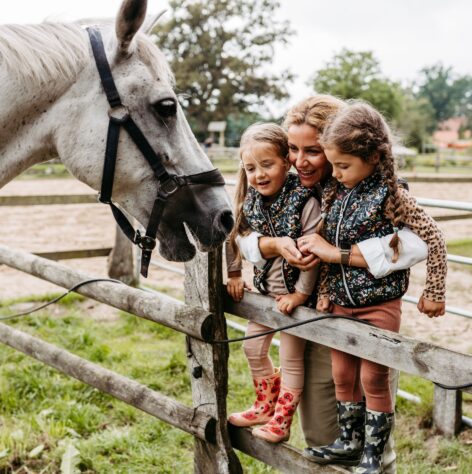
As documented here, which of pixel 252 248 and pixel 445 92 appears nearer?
pixel 252 248

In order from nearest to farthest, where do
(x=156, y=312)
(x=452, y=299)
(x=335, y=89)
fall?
1. (x=156, y=312)
2. (x=452, y=299)
3. (x=335, y=89)

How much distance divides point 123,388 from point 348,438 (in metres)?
1.20

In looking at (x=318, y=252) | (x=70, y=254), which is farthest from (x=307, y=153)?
(x=70, y=254)

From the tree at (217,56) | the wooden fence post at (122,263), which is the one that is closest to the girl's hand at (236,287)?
the wooden fence post at (122,263)

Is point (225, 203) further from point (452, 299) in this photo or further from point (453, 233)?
point (453, 233)

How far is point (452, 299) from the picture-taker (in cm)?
550

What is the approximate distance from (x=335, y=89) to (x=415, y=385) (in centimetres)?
3677

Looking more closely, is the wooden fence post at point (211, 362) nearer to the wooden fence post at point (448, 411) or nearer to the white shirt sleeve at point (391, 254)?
the white shirt sleeve at point (391, 254)

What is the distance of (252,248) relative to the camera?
2.03 metres

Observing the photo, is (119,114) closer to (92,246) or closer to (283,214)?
(283,214)

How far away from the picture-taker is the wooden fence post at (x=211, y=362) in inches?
89.0

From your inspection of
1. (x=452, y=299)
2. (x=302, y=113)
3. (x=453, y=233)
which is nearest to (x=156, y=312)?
(x=302, y=113)

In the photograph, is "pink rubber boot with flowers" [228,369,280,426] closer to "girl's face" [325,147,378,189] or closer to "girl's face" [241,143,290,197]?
"girl's face" [241,143,290,197]

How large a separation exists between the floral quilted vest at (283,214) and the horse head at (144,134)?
13 cm
